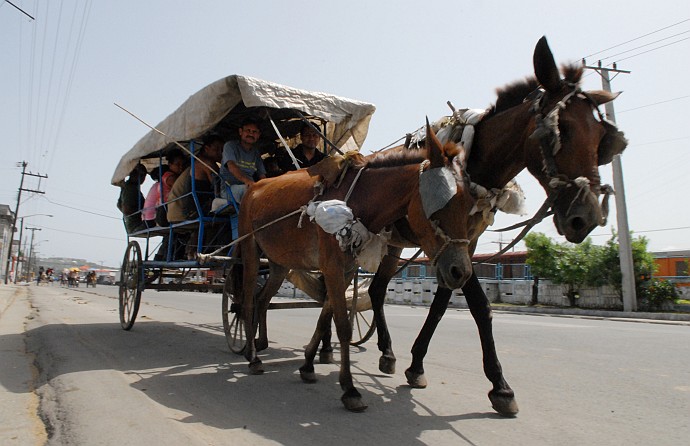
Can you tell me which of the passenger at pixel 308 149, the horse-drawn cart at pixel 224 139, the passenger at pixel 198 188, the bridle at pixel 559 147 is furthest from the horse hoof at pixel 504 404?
the passenger at pixel 198 188

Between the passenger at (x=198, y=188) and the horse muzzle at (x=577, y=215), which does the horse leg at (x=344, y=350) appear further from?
the passenger at (x=198, y=188)

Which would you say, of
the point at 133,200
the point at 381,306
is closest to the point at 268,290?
the point at 381,306

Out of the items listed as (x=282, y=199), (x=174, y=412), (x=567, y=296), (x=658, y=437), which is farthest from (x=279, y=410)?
(x=567, y=296)

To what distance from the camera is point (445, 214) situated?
3309 millimetres

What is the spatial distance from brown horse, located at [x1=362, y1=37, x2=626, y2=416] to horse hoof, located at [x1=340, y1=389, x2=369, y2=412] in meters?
0.84

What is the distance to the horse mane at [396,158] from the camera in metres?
3.88

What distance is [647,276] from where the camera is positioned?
18.9 metres

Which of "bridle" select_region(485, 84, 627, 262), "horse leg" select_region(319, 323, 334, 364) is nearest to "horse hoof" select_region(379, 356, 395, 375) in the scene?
"horse leg" select_region(319, 323, 334, 364)

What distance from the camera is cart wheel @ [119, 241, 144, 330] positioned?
25.2ft

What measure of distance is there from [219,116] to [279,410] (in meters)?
3.62

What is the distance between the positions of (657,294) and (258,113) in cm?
1745

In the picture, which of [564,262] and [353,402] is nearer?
[353,402]

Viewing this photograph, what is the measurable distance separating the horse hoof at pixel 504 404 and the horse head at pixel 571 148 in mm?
1142

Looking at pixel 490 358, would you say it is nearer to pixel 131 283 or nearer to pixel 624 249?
pixel 131 283
